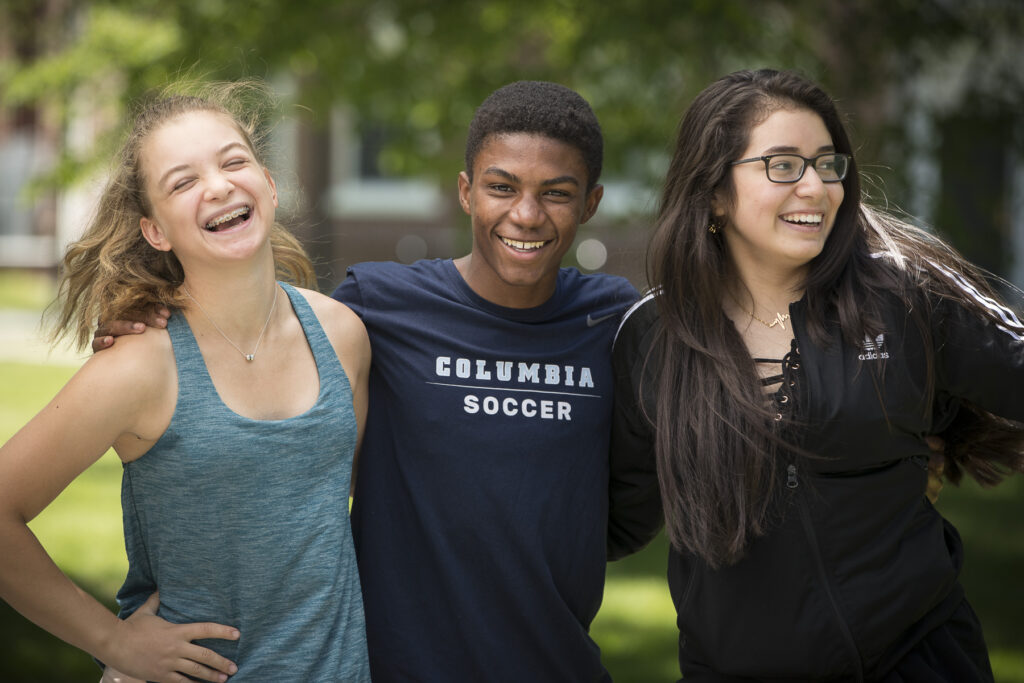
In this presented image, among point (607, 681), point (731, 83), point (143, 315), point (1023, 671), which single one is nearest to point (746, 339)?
point (731, 83)

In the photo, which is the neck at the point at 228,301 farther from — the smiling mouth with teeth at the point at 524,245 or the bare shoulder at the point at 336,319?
the smiling mouth with teeth at the point at 524,245

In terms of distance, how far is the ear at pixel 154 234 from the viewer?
271cm

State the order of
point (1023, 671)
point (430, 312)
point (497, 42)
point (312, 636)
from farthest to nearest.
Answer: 1. point (497, 42)
2. point (1023, 671)
3. point (430, 312)
4. point (312, 636)

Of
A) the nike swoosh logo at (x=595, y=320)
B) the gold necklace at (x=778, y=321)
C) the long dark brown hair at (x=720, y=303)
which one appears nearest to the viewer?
the long dark brown hair at (x=720, y=303)

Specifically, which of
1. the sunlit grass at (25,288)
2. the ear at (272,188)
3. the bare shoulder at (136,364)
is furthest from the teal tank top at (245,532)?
the sunlit grass at (25,288)

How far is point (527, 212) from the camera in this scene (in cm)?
287

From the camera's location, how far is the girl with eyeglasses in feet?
8.48

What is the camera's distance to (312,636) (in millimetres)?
2594

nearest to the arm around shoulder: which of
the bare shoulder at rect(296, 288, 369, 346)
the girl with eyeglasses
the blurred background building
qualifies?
the girl with eyeglasses

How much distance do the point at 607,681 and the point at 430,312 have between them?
1.13 meters

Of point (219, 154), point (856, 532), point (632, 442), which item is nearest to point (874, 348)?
point (856, 532)

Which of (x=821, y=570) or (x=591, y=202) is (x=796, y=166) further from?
(x=821, y=570)

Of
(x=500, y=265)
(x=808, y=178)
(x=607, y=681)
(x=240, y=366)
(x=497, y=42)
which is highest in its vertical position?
(x=497, y=42)

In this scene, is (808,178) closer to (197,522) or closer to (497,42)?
(197,522)
